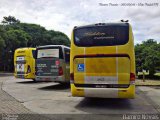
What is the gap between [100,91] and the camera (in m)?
9.64

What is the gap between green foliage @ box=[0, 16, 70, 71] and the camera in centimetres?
5081

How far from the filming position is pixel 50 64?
16.3 meters

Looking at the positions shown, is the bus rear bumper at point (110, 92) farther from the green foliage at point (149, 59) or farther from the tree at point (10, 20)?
the tree at point (10, 20)

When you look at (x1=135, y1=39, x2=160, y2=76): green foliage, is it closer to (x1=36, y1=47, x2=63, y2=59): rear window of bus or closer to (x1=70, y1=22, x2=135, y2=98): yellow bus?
(x1=36, y1=47, x2=63, y2=59): rear window of bus

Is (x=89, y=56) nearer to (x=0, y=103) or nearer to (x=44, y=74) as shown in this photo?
(x=0, y=103)

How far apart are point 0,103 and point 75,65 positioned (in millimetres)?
3508

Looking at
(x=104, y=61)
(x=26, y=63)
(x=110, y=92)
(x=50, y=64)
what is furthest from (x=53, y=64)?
(x=110, y=92)

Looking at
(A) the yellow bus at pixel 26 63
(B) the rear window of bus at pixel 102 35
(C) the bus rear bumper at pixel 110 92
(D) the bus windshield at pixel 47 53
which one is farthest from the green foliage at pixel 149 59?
(C) the bus rear bumper at pixel 110 92

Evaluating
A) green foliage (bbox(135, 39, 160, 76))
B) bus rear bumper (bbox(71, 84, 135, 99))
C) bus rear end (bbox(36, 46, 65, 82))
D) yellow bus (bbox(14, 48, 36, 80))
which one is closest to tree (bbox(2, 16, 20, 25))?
green foliage (bbox(135, 39, 160, 76))

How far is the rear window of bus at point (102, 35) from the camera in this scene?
9.75 metres

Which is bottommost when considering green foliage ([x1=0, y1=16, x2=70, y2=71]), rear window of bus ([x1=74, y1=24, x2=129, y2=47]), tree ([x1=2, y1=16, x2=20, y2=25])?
rear window of bus ([x1=74, y1=24, x2=129, y2=47])

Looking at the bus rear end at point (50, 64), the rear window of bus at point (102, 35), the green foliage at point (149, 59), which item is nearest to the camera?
the rear window of bus at point (102, 35)

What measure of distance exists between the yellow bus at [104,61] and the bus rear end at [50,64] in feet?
19.2

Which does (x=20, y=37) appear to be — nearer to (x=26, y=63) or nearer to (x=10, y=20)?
(x=10, y=20)
